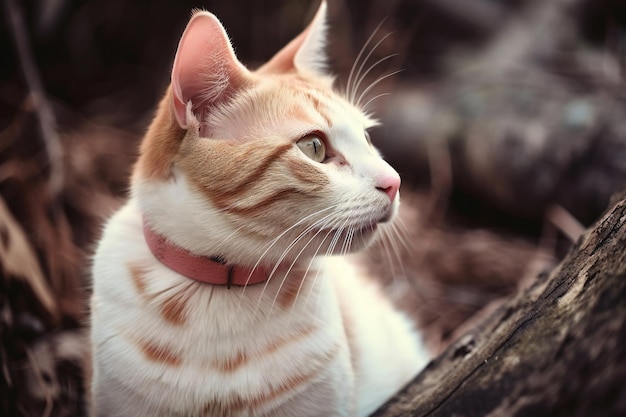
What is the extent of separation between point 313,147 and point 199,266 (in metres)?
0.36

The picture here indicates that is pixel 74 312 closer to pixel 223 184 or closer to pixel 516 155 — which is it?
pixel 223 184

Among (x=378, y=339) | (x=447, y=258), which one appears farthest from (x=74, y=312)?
(x=447, y=258)

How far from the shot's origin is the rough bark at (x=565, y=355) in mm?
923

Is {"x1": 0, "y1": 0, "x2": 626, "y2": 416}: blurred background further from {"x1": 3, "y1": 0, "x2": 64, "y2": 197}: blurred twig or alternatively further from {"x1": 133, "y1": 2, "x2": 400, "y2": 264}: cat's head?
{"x1": 133, "y1": 2, "x2": 400, "y2": 264}: cat's head

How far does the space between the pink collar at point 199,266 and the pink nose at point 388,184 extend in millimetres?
333

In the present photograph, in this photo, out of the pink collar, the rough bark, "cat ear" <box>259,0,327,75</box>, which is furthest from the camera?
"cat ear" <box>259,0,327,75</box>

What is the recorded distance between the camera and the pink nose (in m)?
1.35

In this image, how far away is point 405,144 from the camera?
339 centimetres

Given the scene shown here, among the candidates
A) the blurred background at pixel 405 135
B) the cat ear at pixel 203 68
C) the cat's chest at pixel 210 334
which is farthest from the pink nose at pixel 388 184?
the blurred background at pixel 405 135

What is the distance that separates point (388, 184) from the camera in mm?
1351

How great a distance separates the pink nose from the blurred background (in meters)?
0.63

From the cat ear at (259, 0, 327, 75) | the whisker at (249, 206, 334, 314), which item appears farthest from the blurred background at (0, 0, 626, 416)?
the whisker at (249, 206, 334, 314)

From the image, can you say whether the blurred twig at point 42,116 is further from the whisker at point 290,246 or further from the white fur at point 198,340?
the whisker at point 290,246

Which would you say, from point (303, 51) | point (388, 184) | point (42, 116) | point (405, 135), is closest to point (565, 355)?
point (388, 184)
